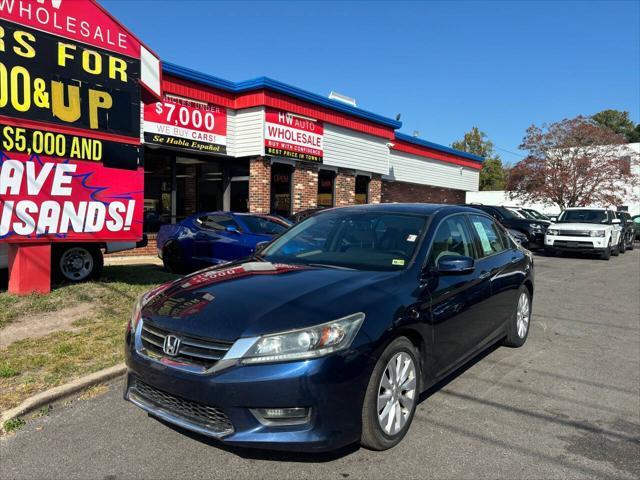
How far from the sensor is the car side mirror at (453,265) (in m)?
3.65

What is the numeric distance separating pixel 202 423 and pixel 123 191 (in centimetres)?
579

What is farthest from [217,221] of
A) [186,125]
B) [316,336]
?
[316,336]

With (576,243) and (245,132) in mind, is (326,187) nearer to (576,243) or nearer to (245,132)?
(245,132)

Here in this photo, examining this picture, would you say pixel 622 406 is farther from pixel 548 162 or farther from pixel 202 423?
pixel 548 162

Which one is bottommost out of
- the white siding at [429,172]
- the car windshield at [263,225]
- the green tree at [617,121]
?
the car windshield at [263,225]

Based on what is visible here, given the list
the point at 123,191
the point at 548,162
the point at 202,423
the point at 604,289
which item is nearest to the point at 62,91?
the point at 123,191

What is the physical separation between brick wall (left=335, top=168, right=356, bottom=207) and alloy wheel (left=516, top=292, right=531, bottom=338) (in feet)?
39.1

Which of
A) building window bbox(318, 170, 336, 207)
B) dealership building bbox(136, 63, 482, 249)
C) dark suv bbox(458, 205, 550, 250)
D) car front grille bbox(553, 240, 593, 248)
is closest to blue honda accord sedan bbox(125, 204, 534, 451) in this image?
dealership building bbox(136, 63, 482, 249)

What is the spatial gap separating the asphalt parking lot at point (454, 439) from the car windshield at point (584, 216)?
13.5 meters

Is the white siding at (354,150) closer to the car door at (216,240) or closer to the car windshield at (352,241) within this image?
the car door at (216,240)

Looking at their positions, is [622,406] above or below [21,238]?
below

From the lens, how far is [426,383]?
3566 mm

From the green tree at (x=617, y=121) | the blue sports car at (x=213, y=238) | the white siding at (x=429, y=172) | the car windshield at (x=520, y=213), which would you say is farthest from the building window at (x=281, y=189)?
the green tree at (x=617, y=121)

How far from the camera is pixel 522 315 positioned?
18.4ft
